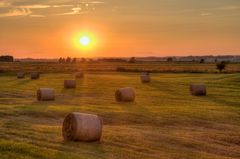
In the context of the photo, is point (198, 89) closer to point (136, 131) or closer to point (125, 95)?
point (125, 95)

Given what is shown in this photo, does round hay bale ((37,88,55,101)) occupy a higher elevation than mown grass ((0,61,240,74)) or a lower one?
lower

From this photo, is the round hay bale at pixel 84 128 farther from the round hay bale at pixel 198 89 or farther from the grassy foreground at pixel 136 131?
the round hay bale at pixel 198 89

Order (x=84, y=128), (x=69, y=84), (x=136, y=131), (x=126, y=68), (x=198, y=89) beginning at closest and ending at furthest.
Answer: (x=84, y=128) → (x=136, y=131) → (x=198, y=89) → (x=69, y=84) → (x=126, y=68)

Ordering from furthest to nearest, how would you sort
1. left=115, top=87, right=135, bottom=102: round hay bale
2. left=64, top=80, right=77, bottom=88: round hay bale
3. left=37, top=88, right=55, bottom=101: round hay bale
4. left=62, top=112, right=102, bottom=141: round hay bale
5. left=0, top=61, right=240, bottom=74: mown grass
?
left=0, top=61, right=240, bottom=74: mown grass, left=64, top=80, right=77, bottom=88: round hay bale, left=37, top=88, right=55, bottom=101: round hay bale, left=115, top=87, right=135, bottom=102: round hay bale, left=62, top=112, right=102, bottom=141: round hay bale

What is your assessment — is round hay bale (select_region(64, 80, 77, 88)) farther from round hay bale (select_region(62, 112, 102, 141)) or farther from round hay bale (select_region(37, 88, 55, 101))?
round hay bale (select_region(62, 112, 102, 141))

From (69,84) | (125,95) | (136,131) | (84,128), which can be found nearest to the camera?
(84,128)

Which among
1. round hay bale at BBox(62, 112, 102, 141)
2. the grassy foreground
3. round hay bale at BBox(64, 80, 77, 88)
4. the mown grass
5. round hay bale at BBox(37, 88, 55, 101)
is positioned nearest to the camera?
the grassy foreground

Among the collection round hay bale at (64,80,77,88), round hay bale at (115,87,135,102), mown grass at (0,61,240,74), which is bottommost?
round hay bale at (115,87,135,102)

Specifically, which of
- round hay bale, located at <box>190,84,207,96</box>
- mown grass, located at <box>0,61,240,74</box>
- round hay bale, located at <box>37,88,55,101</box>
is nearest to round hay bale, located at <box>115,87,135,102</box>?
round hay bale, located at <box>37,88,55,101</box>

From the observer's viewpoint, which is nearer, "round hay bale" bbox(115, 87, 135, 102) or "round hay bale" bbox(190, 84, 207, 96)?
"round hay bale" bbox(115, 87, 135, 102)

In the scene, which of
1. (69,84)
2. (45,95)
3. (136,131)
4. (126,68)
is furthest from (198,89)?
(126,68)

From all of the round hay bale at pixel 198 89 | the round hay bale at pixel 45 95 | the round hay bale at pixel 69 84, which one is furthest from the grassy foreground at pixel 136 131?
the round hay bale at pixel 69 84

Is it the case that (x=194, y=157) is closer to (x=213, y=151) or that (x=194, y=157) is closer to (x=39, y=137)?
(x=213, y=151)

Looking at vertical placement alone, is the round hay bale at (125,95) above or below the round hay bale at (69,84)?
below
